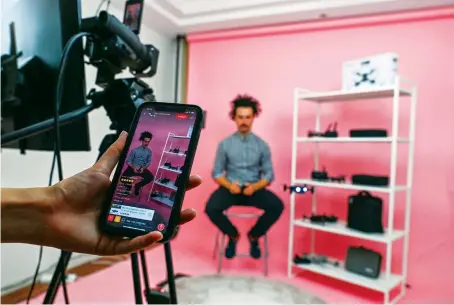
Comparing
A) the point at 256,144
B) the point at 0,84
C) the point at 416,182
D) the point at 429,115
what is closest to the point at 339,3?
the point at 429,115

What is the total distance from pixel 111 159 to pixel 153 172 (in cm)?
8

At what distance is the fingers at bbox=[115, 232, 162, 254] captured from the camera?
470 mm

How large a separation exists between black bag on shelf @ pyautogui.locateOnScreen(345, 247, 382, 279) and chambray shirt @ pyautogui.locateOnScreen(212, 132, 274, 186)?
0.74 m

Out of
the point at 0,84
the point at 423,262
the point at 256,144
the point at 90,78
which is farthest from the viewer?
the point at 256,144

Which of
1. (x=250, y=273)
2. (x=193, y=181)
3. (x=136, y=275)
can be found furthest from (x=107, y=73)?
(x=250, y=273)

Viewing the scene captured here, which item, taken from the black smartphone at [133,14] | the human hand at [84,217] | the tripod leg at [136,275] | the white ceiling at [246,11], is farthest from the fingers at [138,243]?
the white ceiling at [246,11]

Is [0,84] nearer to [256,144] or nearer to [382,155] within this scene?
[256,144]

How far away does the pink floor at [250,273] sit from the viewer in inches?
69.1

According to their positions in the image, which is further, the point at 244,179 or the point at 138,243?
the point at 244,179

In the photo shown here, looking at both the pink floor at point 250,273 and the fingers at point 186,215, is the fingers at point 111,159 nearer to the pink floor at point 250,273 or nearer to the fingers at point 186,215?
the fingers at point 186,215

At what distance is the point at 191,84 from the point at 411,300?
7.46 ft

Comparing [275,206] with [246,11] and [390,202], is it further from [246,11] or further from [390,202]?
[246,11]

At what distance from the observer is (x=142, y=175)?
553mm

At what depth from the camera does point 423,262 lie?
2195mm
